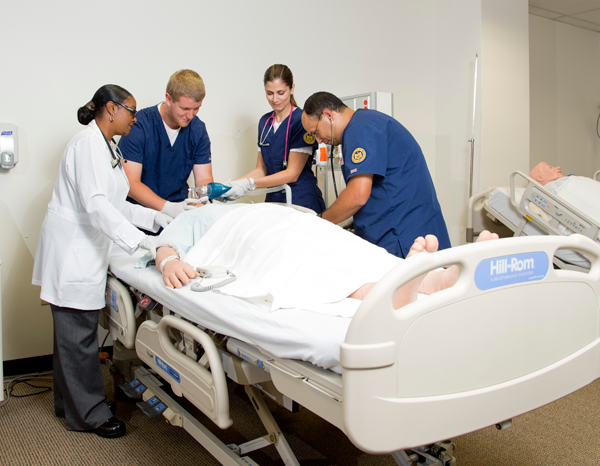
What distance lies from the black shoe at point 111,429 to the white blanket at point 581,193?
9.92ft

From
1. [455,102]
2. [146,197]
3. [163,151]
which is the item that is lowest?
[146,197]

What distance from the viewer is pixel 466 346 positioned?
3.05 ft

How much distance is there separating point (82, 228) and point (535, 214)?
9.14 feet

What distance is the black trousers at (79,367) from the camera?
1.87 meters

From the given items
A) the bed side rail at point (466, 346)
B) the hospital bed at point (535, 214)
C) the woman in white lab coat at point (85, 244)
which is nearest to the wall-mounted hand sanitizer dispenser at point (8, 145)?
the woman in white lab coat at point (85, 244)

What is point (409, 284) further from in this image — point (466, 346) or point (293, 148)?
point (293, 148)

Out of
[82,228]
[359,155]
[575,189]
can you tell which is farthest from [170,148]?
[575,189]

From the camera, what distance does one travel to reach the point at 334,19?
354 centimetres

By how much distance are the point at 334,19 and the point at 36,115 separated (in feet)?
7.31

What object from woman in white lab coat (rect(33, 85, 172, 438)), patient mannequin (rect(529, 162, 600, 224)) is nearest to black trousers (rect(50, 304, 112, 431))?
woman in white lab coat (rect(33, 85, 172, 438))

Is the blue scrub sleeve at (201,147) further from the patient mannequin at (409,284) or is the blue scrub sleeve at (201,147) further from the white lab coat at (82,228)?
the patient mannequin at (409,284)

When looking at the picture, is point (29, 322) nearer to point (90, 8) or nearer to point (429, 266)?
point (90, 8)

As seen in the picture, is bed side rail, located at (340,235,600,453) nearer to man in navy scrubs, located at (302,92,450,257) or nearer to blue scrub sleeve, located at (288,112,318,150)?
man in navy scrubs, located at (302,92,450,257)

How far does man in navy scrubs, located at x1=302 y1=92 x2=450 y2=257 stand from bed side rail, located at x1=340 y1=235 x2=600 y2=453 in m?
1.06
